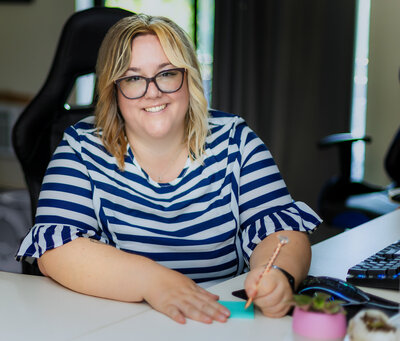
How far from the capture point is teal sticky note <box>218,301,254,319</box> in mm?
923

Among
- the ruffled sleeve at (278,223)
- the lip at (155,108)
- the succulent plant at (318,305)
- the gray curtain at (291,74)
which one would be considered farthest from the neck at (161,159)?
the gray curtain at (291,74)

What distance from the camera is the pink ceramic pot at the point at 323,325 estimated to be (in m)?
0.79

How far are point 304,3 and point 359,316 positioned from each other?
11.0ft

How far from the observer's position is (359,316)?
2.52 ft

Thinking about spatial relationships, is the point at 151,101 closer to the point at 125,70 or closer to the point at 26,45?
the point at 125,70

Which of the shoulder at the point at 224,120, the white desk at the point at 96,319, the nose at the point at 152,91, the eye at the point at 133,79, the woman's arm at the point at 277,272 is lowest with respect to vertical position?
the white desk at the point at 96,319

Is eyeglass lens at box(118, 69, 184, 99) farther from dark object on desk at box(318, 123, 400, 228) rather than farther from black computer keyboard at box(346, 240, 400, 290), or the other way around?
dark object on desk at box(318, 123, 400, 228)

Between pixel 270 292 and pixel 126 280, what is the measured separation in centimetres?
26

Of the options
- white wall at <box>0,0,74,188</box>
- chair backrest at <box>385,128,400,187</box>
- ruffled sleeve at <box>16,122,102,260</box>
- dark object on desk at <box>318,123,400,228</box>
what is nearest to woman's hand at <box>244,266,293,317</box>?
ruffled sleeve at <box>16,122,102,260</box>

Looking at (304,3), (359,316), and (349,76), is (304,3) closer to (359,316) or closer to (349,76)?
(349,76)

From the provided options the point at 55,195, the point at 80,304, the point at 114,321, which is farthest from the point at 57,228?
the point at 114,321

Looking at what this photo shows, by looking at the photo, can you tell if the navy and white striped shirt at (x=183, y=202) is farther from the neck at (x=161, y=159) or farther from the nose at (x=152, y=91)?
the nose at (x=152, y=91)

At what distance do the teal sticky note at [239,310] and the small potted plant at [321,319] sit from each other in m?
0.13

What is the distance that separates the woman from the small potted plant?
0.39m
